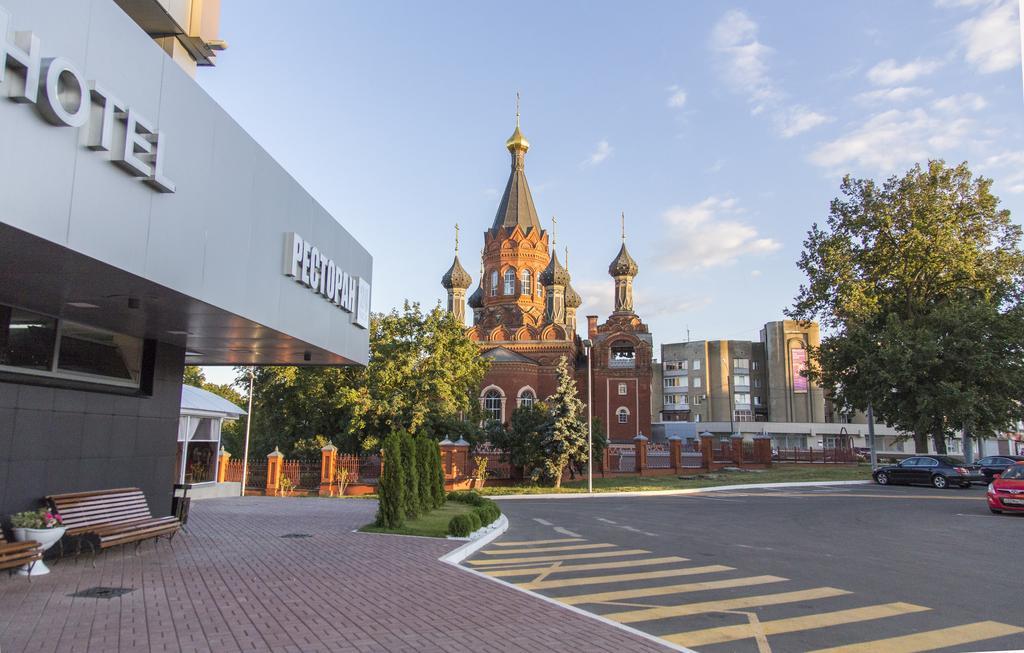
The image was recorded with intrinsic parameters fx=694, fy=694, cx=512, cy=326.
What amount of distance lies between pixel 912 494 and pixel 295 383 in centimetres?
2695

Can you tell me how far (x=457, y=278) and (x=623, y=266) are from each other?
16.7 m

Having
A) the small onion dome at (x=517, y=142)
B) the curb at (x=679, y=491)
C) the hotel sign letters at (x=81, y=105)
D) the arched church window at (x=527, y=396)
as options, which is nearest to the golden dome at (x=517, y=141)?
the small onion dome at (x=517, y=142)

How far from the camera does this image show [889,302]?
3491 centimetres

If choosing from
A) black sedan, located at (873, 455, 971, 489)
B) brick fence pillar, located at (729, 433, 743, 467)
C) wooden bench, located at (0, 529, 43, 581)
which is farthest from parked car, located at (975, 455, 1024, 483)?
wooden bench, located at (0, 529, 43, 581)

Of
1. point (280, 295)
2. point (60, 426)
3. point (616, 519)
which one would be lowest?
point (616, 519)

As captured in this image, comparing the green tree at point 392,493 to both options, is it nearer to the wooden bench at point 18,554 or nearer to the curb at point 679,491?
the wooden bench at point 18,554

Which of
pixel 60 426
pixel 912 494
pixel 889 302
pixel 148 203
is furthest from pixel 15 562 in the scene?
pixel 889 302

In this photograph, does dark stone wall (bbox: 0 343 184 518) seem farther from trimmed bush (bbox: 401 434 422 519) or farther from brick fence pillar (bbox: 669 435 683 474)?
brick fence pillar (bbox: 669 435 683 474)

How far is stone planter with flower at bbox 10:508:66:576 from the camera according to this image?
8384mm

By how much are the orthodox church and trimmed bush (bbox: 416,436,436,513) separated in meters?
36.4

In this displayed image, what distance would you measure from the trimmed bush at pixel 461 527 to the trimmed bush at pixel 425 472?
374 cm

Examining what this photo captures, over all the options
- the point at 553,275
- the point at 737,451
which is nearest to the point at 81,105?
the point at 737,451

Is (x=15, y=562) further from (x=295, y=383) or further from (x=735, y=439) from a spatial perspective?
(x=735, y=439)

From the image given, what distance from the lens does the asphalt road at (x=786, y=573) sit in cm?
657
